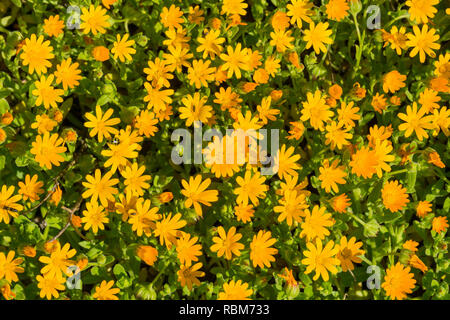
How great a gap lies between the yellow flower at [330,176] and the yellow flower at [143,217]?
3.18 feet

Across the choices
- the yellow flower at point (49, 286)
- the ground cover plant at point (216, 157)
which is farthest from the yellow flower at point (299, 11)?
the yellow flower at point (49, 286)

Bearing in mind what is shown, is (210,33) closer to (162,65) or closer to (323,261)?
(162,65)

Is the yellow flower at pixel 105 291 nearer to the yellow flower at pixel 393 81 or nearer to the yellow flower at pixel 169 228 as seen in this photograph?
the yellow flower at pixel 169 228

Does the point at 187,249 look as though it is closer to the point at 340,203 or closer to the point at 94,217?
the point at 94,217

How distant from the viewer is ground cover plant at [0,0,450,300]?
260cm

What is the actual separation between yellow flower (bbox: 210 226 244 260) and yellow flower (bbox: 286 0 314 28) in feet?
4.24

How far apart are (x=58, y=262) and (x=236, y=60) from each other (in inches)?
60.6

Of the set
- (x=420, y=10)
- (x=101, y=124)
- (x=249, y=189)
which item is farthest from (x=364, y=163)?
(x=101, y=124)

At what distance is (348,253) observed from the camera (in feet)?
8.75

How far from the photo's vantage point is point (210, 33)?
2.75 metres

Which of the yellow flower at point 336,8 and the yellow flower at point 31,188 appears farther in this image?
the yellow flower at point 336,8

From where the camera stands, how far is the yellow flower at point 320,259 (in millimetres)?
2592
